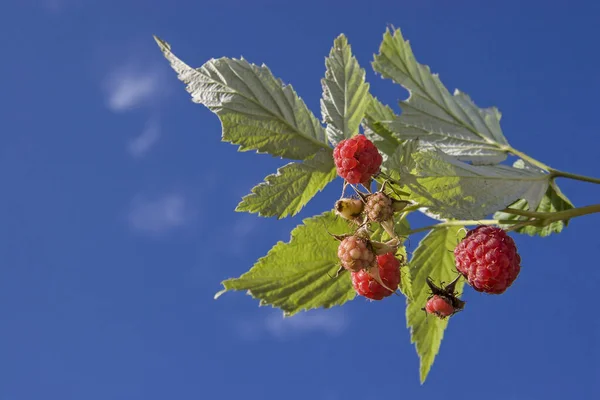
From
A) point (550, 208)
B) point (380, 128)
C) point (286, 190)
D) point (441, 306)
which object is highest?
point (380, 128)

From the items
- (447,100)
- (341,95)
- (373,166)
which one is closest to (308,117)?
(341,95)

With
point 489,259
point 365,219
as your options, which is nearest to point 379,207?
point 365,219

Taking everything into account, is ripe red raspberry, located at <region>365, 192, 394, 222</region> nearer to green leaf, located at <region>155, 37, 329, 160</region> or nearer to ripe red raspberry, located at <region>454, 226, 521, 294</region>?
ripe red raspberry, located at <region>454, 226, 521, 294</region>

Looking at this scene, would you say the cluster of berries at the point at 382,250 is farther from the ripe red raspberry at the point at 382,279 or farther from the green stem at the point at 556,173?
the green stem at the point at 556,173

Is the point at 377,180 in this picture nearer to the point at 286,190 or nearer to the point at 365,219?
the point at 365,219

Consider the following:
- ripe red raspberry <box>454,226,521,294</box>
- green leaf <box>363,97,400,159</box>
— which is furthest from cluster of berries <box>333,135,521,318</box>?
green leaf <box>363,97,400,159</box>

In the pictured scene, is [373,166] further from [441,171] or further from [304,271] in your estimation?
[304,271]
